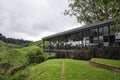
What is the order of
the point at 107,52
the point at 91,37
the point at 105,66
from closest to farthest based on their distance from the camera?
the point at 105,66 → the point at 107,52 → the point at 91,37

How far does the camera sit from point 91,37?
32844 millimetres

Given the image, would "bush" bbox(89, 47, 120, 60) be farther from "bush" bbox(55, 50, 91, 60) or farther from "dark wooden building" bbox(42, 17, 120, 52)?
"dark wooden building" bbox(42, 17, 120, 52)

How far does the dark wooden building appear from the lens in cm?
2779

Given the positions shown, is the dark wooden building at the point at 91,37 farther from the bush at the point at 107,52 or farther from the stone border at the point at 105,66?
the stone border at the point at 105,66

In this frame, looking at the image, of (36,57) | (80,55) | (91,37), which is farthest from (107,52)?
(36,57)

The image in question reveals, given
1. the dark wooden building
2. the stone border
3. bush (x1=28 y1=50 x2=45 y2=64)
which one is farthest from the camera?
bush (x1=28 y1=50 x2=45 y2=64)

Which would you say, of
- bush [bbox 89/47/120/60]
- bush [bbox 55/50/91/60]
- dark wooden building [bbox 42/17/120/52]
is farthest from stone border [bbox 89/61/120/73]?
bush [bbox 55/50/91/60]

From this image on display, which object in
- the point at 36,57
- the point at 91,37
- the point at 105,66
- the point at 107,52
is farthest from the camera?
the point at 36,57

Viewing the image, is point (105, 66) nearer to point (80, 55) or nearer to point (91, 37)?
point (80, 55)

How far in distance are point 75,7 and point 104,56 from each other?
71.5 feet

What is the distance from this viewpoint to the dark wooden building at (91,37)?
91.2ft

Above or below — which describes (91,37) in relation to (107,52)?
above

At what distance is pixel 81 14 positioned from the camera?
44938mm

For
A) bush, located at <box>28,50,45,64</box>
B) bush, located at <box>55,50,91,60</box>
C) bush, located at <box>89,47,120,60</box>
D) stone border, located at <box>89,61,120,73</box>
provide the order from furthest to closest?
bush, located at <box>28,50,45,64</box> < bush, located at <box>55,50,91,60</box> < bush, located at <box>89,47,120,60</box> < stone border, located at <box>89,61,120,73</box>
